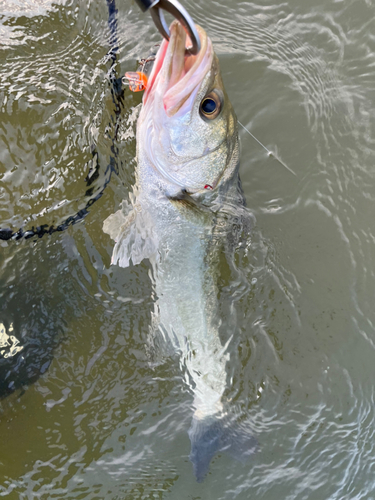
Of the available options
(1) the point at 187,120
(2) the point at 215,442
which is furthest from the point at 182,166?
(2) the point at 215,442

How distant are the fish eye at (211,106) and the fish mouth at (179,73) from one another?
75mm

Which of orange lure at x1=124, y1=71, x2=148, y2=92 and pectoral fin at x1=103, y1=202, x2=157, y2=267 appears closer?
orange lure at x1=124, y1=71, x2=148, y2=92

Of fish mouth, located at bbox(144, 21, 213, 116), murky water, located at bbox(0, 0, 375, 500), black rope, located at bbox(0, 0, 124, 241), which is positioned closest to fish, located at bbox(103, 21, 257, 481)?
fish mouth, located at bbox(144, 21, 213, 116)

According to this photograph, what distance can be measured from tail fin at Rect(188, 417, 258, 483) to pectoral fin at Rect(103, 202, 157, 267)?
A: 1150 millimetres

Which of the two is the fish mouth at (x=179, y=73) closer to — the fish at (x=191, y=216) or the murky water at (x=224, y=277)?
the fish at (x=191, y=216)

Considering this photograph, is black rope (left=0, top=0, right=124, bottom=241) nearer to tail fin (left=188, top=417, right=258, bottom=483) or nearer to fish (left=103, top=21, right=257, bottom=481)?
fish (left=103, top=21, right=257, bottom=481)

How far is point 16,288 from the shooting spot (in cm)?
238

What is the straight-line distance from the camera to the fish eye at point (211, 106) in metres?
1.81

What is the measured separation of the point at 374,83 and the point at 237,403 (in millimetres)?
2365

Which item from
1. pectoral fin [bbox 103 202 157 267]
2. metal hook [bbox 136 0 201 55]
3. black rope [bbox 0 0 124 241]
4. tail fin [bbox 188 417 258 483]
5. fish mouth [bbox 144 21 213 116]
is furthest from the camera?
tail fin [bbox 188 417 258 483]

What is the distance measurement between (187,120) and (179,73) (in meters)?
0.20

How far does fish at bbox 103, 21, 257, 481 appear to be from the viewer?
1.77 metres

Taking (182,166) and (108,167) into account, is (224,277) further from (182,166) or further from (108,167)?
(108,167)

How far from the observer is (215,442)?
2.53 m
